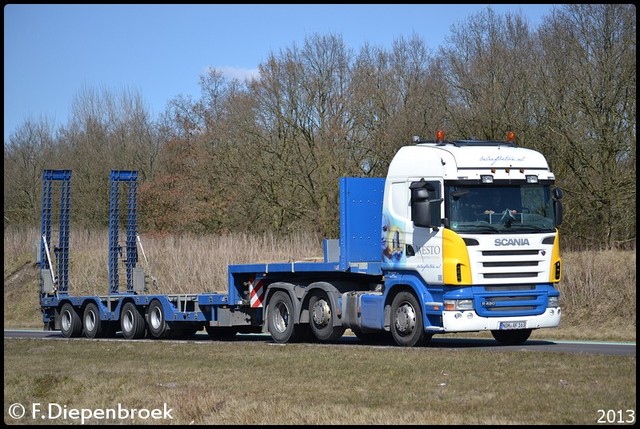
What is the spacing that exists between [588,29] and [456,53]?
653 cm

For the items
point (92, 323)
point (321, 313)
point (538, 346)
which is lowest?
point (538, 346)

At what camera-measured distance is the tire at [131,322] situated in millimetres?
26172

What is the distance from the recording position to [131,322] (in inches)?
1040

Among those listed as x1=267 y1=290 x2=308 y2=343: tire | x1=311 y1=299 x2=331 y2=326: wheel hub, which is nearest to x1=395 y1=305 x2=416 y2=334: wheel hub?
x1=311 y1=299 x2=331 y2=326: wheel hub

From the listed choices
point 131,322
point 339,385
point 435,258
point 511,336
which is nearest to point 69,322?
point 131,322

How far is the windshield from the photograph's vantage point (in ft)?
61.4

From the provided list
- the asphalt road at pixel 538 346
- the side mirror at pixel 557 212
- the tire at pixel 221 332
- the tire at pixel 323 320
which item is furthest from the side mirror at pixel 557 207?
the tire at pixel 221 332

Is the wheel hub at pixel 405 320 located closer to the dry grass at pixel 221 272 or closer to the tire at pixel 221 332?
the dry grass at pixel 221 272

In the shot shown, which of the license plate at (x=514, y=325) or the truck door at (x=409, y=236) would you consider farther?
the license plate at (x=514, y=325)

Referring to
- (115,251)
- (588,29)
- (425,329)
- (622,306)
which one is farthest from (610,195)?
(425,329)

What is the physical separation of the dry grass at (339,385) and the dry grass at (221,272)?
825 centimetres

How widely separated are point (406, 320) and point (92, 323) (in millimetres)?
10869

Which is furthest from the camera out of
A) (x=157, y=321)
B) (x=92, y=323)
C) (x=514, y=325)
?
(x=92, y=323)

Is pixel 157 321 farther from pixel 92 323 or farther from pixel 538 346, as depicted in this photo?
pixel 538 346
